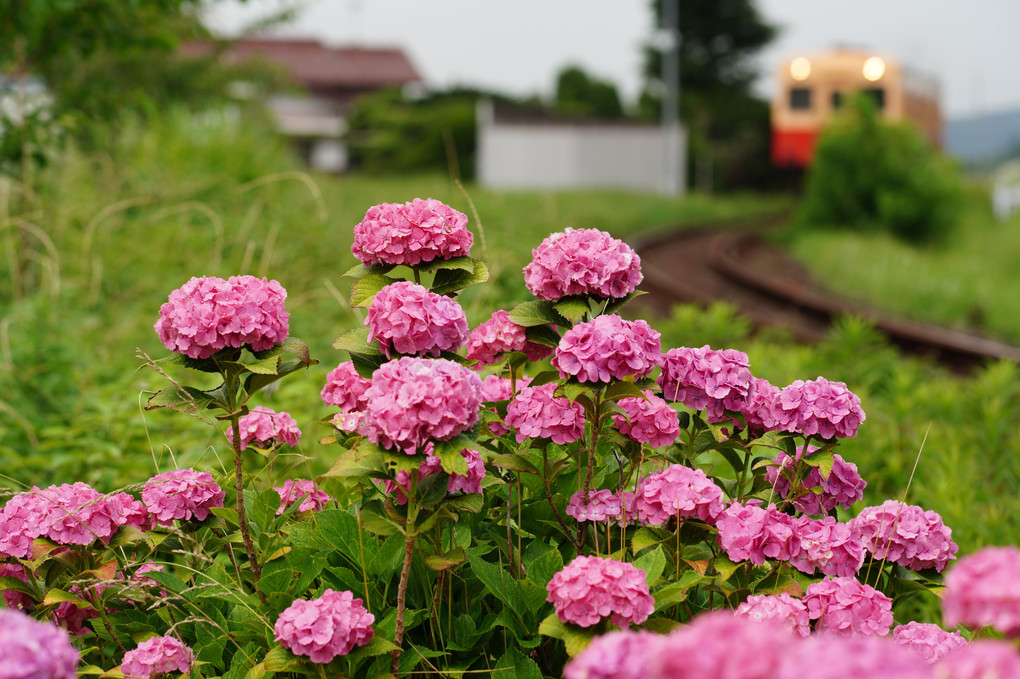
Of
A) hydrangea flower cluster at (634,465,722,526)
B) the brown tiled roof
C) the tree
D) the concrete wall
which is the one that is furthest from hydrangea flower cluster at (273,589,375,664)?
the brown tiled roof

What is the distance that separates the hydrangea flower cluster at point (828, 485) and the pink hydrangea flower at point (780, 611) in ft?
1.20

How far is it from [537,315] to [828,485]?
0.65 meters

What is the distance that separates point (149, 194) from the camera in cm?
679

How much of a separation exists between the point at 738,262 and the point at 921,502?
10.2 m

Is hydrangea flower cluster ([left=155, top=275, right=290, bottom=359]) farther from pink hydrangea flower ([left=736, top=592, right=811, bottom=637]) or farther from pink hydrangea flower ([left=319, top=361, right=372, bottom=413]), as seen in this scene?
pink hydrangea flower ([left=736, top=592, right=811, bottom=637])

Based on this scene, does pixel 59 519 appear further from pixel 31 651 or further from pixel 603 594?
pixel 603 594

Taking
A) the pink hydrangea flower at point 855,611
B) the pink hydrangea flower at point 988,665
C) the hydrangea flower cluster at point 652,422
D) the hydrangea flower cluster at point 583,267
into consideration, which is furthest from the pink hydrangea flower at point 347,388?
the pink hydrangea flower at point 988,665

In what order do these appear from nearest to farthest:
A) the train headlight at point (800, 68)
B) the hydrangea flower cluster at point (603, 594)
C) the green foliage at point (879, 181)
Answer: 1. the hydrangea flower cluster at point (603, 594)
2. the green foliage at point (879, 181)
3. the train headlight at point (800, 68)

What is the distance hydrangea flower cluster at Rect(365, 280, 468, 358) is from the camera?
57.2 inches

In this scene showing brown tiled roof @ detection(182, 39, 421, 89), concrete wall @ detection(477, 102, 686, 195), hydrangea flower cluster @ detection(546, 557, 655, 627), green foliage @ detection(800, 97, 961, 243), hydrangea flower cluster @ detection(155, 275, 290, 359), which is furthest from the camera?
brown tiled roof @ detection(182, 39, 421, 89)

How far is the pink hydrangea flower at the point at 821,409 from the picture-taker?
1581 millimetres

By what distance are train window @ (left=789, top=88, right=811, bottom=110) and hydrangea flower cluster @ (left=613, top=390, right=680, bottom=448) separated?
70.9 feet

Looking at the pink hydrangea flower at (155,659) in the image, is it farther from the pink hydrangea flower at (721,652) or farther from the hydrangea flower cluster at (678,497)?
the pink hydrangea flower at (721,652)

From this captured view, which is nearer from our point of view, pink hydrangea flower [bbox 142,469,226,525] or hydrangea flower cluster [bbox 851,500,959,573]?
hydrangea flower cluster [bbox 851,500,959,573]
